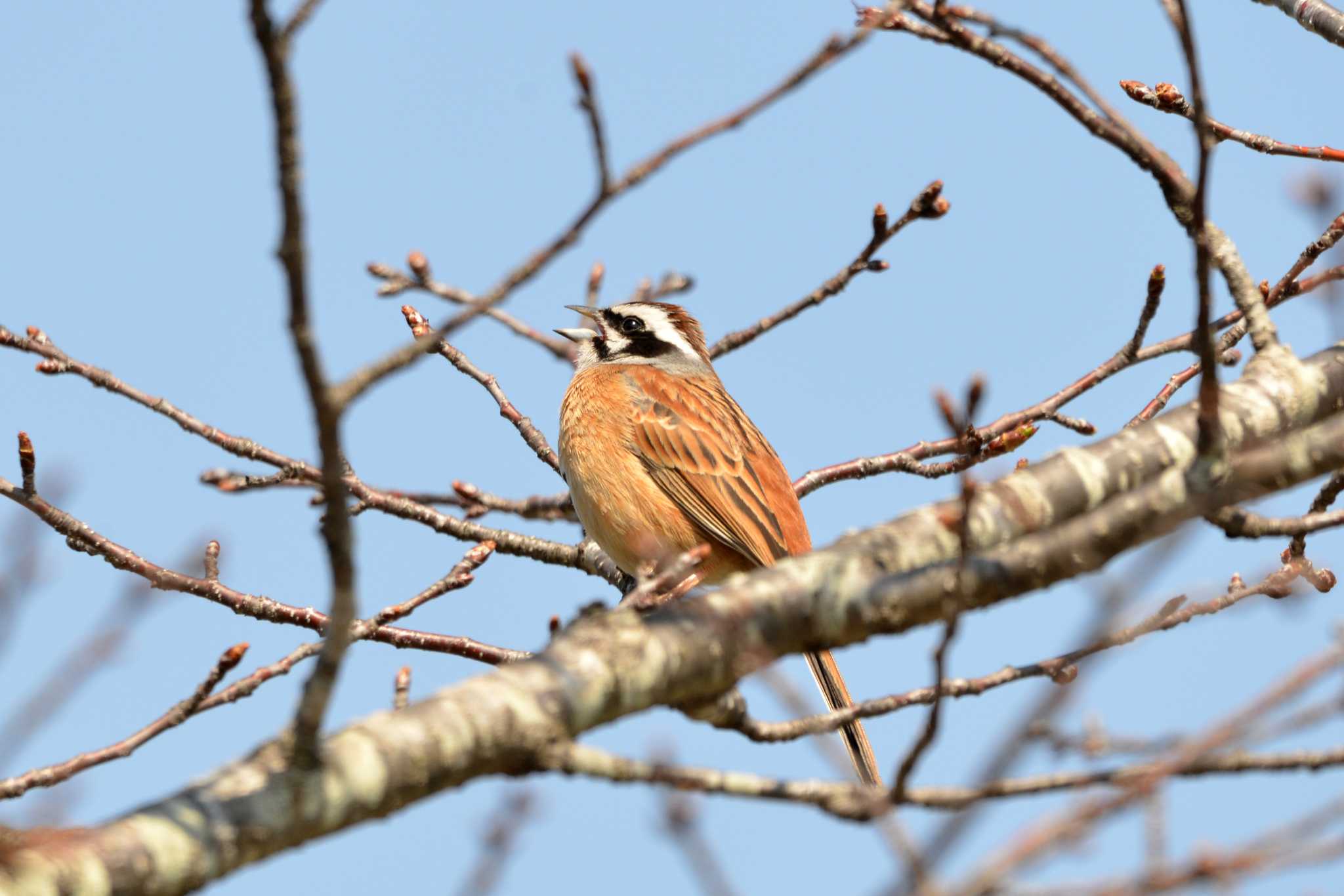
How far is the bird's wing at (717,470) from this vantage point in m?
7.84

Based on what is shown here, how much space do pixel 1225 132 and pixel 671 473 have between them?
355 cm

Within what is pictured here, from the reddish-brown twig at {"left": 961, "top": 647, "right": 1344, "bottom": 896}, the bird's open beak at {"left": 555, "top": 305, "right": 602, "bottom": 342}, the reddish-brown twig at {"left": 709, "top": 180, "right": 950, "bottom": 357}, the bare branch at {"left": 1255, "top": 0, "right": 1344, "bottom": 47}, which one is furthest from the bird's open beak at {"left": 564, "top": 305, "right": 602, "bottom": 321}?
the reddish-brown twig at {"left": 961, "top": 647, "right": 1344, "bottom": 896}

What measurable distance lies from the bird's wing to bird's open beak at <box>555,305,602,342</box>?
1.49 feet

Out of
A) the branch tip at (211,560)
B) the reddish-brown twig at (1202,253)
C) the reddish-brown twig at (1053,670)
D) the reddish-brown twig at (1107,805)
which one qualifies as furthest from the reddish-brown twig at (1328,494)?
the branch tip at (211,560)

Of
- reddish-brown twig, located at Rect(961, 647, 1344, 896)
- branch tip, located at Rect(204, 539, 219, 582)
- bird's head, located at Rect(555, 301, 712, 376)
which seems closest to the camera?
reddish-brown twig, located at Rect(961, 647, 1344, 896)

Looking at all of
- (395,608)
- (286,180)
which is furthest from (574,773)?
(395,608)

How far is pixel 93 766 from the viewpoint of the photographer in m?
4.59

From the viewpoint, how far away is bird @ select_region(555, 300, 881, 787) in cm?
771

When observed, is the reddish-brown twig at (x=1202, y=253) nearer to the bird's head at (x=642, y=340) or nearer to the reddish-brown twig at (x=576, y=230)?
the reddish-brown twig at (x=576, y=230)

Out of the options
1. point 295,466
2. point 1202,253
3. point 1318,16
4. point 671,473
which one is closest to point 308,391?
point 1202,253

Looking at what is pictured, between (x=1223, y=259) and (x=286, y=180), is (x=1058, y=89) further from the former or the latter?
(x=286, y=180)

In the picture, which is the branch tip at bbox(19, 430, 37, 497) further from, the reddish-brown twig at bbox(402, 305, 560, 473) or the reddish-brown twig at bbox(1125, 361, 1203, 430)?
the reddish-brown twig at bbox(1125, 361, 1203, 430)

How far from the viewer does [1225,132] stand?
18.6 feet

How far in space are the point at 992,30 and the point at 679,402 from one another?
16.1 feet
